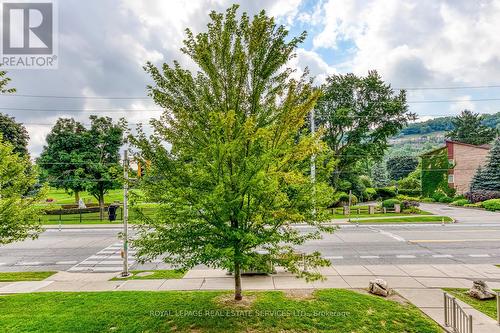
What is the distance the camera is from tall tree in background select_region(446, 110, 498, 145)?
72.1 metres

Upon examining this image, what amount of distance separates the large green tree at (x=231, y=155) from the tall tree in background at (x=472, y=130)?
82725mm

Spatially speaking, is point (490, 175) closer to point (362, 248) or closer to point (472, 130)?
point (362, 248)

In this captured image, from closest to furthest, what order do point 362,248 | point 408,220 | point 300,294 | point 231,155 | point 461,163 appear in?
point 231,155, point 300,294, point 362,248, point 408,220, point 461,163

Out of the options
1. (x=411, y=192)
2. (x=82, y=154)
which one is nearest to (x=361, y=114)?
(x=411, y=192)

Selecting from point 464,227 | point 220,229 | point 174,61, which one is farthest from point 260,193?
point 464,227

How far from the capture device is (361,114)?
35.3 metres

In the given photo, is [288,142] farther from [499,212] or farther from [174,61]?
[499,212]

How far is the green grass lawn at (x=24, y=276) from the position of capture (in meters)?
12.8

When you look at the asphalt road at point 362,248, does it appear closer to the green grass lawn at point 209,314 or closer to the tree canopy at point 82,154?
the green grass lawn at point 209,314

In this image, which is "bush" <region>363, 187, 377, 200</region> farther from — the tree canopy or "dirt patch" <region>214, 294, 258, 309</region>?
"dirt patch" <region>214, 294, 258, 309</region>

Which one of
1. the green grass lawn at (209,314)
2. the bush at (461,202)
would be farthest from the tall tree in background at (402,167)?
the green grass lawn at (209,314)

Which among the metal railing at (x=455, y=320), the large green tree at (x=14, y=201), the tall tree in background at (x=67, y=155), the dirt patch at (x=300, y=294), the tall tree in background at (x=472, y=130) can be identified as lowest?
the dirt patch at (x=300, y=294)

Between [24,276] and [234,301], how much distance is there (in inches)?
425

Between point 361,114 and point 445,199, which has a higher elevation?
point 361,114
